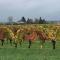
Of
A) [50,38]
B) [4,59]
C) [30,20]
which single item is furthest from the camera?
[30,20]

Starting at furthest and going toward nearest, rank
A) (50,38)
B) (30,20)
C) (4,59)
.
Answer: (30,20) < (50,38) < (4,59)

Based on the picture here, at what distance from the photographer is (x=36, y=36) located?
48.4m

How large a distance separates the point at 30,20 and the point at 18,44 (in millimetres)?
87283

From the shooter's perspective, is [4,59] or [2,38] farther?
[2,38]

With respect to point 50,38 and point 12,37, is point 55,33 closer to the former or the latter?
point 50,38

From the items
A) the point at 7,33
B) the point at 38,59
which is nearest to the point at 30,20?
the point at 7,33

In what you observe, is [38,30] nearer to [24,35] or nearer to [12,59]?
[24,35]

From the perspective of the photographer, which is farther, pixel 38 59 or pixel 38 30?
pixel 38 30

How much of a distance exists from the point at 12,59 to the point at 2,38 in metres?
24.9

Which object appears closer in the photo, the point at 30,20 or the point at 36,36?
the point at 36,36

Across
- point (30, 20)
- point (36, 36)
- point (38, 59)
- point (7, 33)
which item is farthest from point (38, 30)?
point (30, 20)

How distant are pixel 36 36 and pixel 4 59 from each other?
23990mm

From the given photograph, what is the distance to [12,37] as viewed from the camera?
48.2 m

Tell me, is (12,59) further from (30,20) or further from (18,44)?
(30,20)
